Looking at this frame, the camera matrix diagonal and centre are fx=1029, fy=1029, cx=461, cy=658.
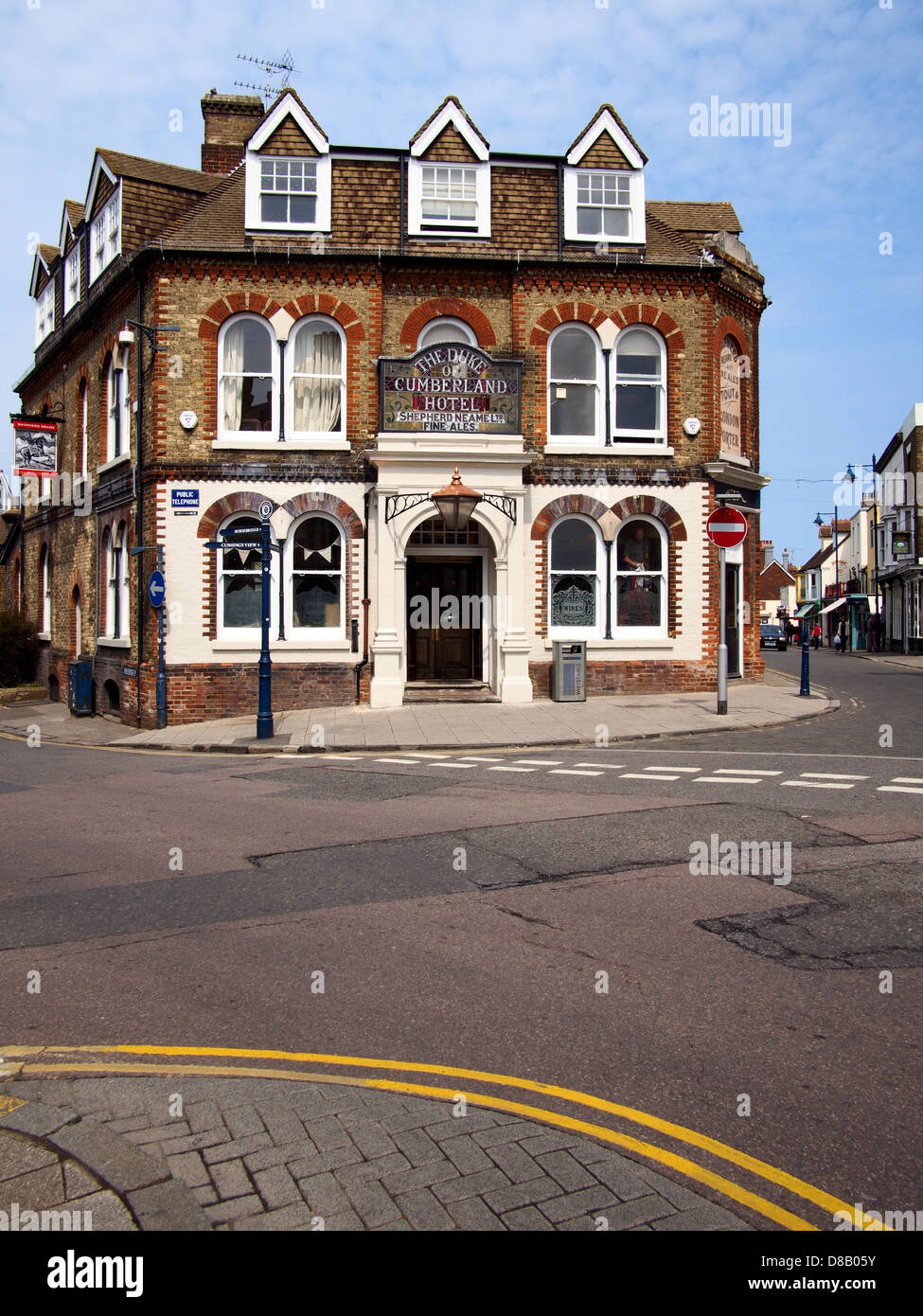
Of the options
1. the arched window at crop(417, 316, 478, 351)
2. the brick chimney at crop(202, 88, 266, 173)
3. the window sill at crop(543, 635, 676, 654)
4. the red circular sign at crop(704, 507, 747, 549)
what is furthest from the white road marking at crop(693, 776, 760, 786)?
the brick chimney at crop(202, 88, 266, 173)

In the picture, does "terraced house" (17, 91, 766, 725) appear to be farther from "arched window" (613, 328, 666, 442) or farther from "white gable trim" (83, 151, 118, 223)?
"white gable trim" (83, 151, 118, 223)

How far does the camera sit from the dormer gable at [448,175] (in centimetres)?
2075

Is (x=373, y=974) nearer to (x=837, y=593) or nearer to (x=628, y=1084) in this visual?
(x=628, y=1084)

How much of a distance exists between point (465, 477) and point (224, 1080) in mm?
16534

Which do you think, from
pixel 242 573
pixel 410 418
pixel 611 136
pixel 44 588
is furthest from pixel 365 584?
pixel 44 588

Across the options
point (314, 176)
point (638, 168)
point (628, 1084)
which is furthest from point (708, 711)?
point (628, 1084)

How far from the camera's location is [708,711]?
59.9 ft

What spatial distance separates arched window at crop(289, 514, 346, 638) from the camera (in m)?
20.1

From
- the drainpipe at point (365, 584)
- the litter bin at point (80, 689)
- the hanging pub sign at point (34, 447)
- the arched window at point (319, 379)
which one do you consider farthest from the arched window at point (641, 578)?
the hanging pub sign at point (34, 447)

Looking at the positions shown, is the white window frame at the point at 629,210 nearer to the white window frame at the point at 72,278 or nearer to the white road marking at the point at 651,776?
the white window frame at the point at 72,278

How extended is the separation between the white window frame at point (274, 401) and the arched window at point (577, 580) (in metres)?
5.95

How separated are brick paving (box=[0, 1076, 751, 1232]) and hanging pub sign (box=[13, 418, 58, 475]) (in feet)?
75.4

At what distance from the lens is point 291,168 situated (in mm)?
20531

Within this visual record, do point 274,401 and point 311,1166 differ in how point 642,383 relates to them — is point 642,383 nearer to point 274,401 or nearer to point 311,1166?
point 274,401
